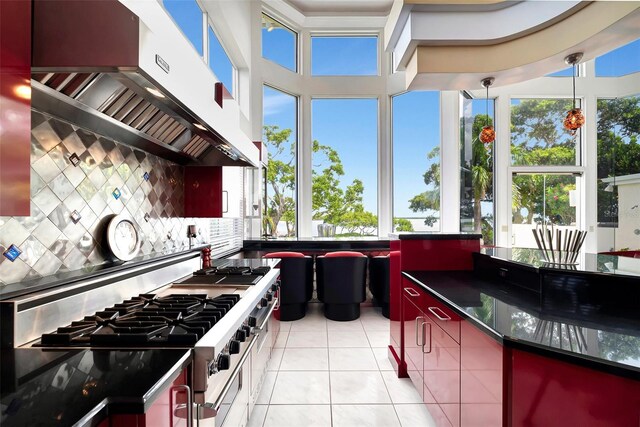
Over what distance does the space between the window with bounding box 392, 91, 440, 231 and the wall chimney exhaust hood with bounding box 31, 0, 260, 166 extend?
14.3 ft

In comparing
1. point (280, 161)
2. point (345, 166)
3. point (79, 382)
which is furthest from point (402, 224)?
point (79, 382)

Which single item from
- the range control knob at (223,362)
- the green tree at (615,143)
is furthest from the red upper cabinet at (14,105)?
the green tree at (615,143)

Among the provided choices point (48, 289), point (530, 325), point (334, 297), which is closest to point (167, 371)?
point (48, 289)

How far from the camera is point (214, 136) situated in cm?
184

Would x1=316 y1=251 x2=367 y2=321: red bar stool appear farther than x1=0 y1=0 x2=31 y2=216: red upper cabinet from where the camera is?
Yes

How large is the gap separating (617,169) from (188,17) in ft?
24.2

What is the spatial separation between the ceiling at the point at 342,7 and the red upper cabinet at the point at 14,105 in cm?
546

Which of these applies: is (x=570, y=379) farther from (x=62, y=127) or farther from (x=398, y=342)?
(x=62, y=127)

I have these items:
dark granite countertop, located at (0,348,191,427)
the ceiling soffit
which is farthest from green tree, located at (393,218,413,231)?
dark granite countertop, located at (0,348,191,427)

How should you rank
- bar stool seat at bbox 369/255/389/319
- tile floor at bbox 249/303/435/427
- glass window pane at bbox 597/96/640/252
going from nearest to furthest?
tile floor at bbox 249/303/435/427 → bar stool seat at bbox 369/255/389/319 → glass window pane at bbox 597/96/640/252

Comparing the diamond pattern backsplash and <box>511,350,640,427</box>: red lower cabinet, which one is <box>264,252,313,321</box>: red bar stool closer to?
the diamond pattern backsplash

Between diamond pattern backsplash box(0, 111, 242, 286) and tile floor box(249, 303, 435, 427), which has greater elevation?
diamond pattern backsplash box(0, 111, 242, 286)

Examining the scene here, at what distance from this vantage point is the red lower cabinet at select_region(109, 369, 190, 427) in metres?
0.77

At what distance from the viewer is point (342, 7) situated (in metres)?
5.61
